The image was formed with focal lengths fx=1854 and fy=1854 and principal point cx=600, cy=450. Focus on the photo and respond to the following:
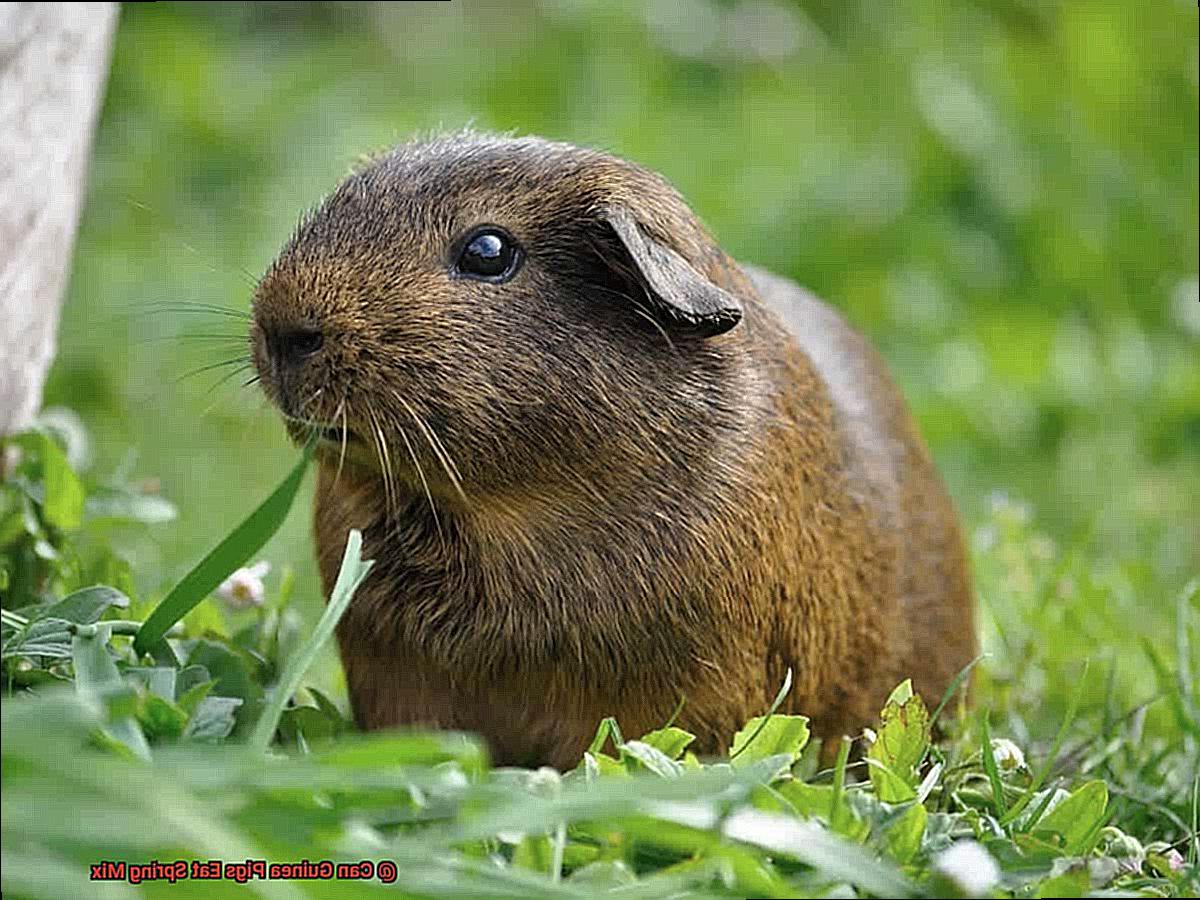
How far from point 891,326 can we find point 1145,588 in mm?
2261

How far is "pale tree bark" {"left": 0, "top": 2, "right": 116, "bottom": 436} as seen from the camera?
4.23 meters

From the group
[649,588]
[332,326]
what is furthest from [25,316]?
[649,588]

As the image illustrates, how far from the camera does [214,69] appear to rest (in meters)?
8.55

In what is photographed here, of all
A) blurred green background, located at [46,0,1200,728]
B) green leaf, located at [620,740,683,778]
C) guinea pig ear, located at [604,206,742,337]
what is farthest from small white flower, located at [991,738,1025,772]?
blurred green background, located at [46,0,1200,728]

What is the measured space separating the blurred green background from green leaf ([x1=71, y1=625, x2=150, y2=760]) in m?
2.45

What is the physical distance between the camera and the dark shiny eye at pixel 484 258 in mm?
3479

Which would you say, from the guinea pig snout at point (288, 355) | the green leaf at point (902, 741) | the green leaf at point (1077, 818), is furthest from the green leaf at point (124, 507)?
the green leaf at point (1077, 818)

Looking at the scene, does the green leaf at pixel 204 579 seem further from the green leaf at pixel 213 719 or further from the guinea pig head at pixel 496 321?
the guinea pig head at pixel 496 321

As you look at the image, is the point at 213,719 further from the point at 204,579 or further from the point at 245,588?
the point at 245,588

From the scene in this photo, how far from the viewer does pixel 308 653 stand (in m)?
2.69

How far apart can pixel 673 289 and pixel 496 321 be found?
1.09 ft

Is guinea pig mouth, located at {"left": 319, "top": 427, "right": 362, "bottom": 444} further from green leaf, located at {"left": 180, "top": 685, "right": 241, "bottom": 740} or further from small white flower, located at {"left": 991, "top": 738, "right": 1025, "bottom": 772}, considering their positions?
small white flower, located at {"left": 991, "top": 738, "right": 1025, "bottom": 772}

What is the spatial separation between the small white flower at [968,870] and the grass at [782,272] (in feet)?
0.05

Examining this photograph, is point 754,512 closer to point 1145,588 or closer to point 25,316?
point 25,316
